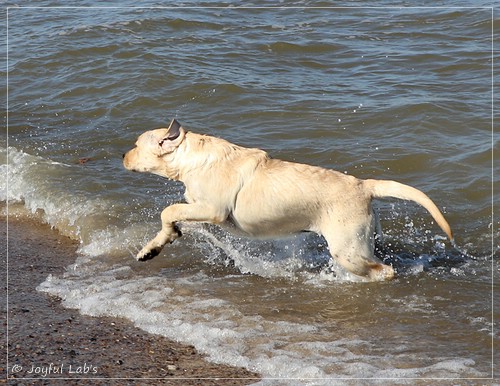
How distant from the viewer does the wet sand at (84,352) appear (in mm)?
5691

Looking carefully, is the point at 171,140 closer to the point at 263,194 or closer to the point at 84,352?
the point at 263,194

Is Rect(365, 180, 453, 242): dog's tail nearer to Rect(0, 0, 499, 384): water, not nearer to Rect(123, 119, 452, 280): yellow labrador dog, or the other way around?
Rect(123, 119, 452, 280): yellow labrador dog

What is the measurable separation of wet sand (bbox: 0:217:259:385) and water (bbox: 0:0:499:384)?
0.17 m

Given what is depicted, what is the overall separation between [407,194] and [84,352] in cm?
263

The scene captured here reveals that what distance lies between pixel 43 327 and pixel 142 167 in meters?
1.54

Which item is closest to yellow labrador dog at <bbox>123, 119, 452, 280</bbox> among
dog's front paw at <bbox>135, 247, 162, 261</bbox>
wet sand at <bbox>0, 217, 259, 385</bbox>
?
dog's front paw at <bbox>135, 247, 162, 261</bbox>

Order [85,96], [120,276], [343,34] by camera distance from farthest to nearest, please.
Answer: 1. [343,34]
2. [85,96]
3. [120,276]

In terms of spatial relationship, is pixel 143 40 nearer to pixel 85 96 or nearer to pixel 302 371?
pixel 85 96

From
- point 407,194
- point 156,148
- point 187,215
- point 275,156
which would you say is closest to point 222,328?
point 187,215

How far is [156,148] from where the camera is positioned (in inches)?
279

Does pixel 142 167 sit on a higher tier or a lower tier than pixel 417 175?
higher

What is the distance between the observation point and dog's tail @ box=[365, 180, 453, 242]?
645 cm

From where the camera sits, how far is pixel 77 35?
15.3 m

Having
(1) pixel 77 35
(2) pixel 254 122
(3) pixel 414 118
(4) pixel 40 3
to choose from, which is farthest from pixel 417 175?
(4) pixel 40 3
